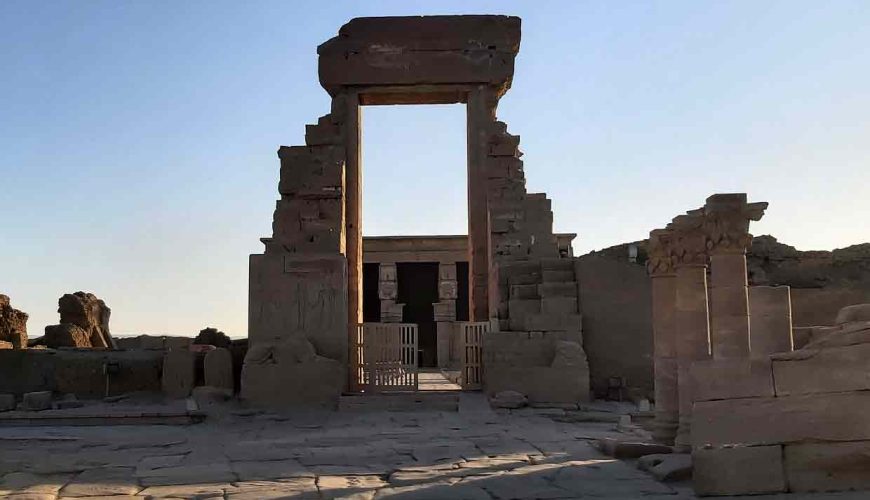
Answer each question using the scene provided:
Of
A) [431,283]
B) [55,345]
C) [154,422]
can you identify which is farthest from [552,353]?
[431,283]

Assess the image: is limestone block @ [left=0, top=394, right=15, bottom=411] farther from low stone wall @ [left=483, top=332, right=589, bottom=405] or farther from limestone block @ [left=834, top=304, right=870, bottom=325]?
limestone block @ [left=834, top=304, right=870, bottom=325]

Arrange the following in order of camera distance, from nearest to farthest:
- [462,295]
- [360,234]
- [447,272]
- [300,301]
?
[300,301] → [360,234] → [447,272] → [462,295]

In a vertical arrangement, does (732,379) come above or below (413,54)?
below

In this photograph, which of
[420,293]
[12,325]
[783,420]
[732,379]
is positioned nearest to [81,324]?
[12,325]

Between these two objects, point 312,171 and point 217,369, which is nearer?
point 217,369

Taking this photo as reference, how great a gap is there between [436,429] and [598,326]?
16.0 ft

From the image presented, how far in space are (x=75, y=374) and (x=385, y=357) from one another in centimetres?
585

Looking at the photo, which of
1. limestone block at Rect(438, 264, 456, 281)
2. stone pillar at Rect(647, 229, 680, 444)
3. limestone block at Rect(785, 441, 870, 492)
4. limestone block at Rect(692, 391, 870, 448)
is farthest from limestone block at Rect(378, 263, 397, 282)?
limestone block at Rect(785, 441, 870, 492)

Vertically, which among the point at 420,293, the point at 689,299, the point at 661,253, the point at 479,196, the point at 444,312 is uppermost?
the point at 479,196

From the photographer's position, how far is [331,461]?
29.2ft

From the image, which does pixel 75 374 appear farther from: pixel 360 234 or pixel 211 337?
pixel 360 234

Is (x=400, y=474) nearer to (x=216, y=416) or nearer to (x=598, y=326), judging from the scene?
(x=216, y=416)

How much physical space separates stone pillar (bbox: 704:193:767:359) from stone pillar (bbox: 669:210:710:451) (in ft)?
1.73

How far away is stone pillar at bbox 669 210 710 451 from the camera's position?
9.08m
